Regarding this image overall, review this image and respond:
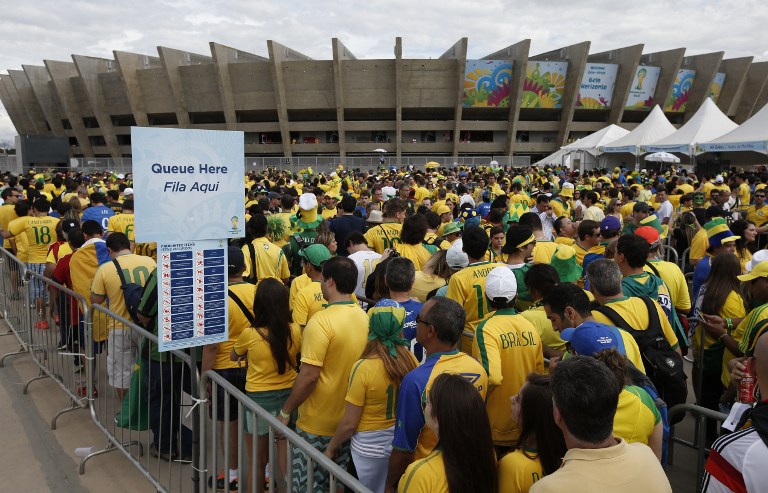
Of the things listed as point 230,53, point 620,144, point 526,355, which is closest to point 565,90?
point 620,144

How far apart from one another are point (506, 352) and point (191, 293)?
2.08 m

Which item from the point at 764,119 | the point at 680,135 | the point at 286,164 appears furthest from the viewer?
the point at 286,164

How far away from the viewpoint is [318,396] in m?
3.69

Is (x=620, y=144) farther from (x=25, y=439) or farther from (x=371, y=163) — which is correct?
(x=25, y=439)

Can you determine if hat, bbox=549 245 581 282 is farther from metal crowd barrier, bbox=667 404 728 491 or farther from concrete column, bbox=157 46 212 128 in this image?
concrete column, bbox=157 46 212 128

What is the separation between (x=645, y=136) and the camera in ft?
→ 84.3

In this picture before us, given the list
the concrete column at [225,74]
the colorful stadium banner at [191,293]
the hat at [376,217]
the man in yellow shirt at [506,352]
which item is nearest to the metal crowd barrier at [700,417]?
the man in yellow shirt at [506,352]

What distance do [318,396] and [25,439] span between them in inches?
148

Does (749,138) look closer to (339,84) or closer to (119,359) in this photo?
(119,359)

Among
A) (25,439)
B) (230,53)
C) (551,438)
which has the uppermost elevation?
(230,53)

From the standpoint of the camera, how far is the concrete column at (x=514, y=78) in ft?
164

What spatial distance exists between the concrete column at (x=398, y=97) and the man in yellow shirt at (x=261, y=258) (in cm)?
4351

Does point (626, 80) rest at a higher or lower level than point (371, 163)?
higher

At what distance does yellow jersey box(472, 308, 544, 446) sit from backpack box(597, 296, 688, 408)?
2.34 ft
